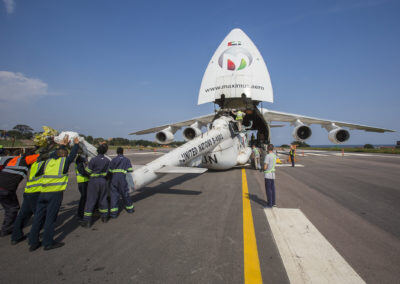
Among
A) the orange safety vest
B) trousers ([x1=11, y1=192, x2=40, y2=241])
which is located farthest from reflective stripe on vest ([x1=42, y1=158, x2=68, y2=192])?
the orange safety vest

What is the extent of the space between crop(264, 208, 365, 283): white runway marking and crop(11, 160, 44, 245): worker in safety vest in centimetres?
395

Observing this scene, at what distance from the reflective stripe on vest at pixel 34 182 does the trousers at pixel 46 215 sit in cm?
27

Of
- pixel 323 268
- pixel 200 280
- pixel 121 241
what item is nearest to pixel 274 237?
pixel 323 268

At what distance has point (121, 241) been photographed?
2.96 meters

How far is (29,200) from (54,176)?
0.68 metres

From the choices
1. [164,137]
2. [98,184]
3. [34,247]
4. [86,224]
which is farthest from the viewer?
[164,137]

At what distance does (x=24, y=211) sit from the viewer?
310cm

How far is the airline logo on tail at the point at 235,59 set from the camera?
11211mm

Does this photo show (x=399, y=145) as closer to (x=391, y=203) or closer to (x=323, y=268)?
(x=391, y=203)

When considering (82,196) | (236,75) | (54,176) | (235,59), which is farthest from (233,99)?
(54,176)

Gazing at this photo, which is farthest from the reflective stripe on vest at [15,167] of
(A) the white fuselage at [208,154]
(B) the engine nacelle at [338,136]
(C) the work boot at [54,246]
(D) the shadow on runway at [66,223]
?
(B) the engine nacelle at [338,136]

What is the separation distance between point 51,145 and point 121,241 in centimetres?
245

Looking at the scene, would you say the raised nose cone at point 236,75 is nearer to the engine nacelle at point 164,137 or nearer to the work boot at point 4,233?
the engine nacelle at point 164,137

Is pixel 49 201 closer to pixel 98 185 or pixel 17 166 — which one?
pixel 98 185
